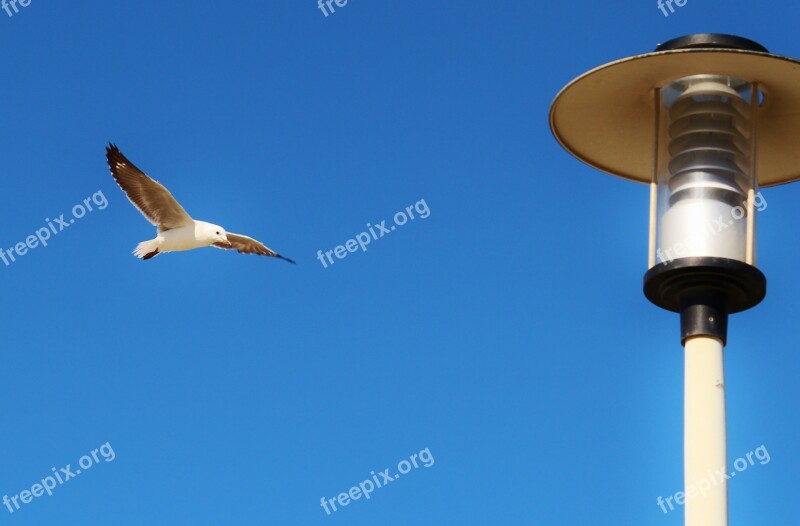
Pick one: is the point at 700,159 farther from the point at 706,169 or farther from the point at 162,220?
the point at 162,220

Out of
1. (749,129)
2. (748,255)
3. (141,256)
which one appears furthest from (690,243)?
(141,256)

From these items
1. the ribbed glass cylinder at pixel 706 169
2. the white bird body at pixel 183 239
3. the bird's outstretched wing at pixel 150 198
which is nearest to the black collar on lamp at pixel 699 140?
the ribbed glass cylinder at pixel 706 169

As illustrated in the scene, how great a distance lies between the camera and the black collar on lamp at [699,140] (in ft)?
19.9

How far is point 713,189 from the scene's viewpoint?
6.23 m

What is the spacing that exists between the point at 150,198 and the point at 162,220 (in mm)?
276

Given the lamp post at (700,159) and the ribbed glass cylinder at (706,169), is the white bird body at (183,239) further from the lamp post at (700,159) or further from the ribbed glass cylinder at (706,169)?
the ribbed glass cylinder at (706,169)

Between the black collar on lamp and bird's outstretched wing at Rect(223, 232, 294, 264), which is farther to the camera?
bird's outstretched wing at Rect(223, 232, 294, 264)

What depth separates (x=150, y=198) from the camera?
48.4 ft

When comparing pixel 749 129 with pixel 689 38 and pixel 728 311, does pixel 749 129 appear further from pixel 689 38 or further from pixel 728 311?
pixel 728 311

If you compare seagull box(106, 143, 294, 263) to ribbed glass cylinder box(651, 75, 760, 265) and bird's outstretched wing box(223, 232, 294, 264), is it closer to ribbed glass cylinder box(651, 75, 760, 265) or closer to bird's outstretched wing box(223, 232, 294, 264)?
bird's outstretched wing box(223, 232, 294, 264)

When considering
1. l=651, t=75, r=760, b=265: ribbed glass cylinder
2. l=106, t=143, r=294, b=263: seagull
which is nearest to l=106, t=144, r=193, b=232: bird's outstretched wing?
l=106, t=143, r=294, b=263: seagull

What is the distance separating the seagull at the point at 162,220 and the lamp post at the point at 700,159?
7771mm

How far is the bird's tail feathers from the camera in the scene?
1442 cm

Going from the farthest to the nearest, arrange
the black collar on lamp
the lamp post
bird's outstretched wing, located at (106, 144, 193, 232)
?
bird's outstretched wing, located at (106, 144, 193, 232) < the black collar on lamp < the lamp post
